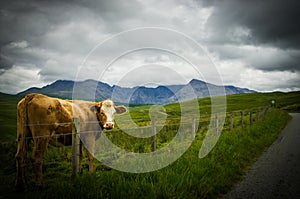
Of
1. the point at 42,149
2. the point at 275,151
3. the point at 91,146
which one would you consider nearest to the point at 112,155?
the point at 91,146

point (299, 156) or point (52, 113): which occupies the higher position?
point (52, 113)

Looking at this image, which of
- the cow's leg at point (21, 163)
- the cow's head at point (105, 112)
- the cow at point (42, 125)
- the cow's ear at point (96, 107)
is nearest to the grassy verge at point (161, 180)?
the cow's leg at point (21, 163)

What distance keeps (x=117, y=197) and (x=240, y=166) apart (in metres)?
4.63

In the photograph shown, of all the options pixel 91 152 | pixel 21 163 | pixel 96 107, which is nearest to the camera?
pixel 21 163

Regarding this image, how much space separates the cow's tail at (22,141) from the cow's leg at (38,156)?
23cm

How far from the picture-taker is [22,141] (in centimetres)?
638

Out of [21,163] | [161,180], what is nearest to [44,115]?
[21,163]

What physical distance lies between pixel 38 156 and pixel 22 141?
23.8 inches

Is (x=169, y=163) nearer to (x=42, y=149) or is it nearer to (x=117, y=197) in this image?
(x=117, y=197)

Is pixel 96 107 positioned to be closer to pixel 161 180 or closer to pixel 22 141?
pixel 22 141

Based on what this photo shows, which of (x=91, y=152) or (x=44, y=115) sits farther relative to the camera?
(x=91, y=152)

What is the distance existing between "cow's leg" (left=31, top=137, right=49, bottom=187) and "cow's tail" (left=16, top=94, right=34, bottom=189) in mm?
229

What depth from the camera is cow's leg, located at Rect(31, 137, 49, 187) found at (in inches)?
252

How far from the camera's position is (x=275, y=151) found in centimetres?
984
